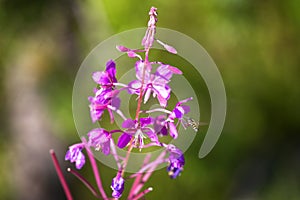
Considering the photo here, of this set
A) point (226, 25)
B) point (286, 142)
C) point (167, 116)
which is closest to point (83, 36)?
point (226, 25)

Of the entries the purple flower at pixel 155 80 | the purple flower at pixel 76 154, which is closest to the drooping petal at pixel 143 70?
the purple flower at pixel 155 80

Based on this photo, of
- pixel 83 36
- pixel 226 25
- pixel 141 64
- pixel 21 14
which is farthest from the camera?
pixel 226 25

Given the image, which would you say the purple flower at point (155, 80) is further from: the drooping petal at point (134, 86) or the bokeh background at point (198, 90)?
the bokeh background at point (198, 90)

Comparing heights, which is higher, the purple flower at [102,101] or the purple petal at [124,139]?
the purple flower at [102,101]

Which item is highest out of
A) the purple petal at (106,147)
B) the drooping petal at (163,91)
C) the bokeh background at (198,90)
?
the bokeh background at (198,90)

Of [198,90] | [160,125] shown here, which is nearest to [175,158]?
[160,125]

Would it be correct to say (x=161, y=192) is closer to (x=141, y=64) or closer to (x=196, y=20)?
(x=196, y=20)

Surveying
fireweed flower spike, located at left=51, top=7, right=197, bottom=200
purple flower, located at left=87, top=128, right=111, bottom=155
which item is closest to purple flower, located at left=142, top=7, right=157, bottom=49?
fireweed flower spike, located at left=51, top=7, right=197, bottom=200
